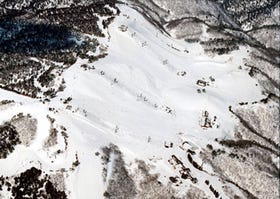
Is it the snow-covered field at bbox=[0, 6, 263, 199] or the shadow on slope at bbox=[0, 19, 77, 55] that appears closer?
the snow-covered field at bbox=[0, 6, 263, 199]

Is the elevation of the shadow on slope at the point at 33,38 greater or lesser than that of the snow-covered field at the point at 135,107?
lesser

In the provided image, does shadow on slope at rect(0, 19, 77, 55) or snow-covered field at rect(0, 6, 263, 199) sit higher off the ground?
snow-covered field at rect(0, 6, 263, 199)

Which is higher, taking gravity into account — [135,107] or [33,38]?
[135,107]

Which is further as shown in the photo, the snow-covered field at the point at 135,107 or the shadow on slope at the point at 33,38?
the shadow on slope at the point at 33,38

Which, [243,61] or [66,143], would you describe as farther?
[243,61]

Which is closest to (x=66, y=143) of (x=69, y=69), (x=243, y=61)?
(x=69, y=69)

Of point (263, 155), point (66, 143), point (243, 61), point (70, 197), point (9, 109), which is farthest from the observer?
point (243, 61)

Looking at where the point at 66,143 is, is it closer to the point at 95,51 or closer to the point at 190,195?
the point at 190,195

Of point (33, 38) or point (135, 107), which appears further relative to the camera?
point (33, 38)
